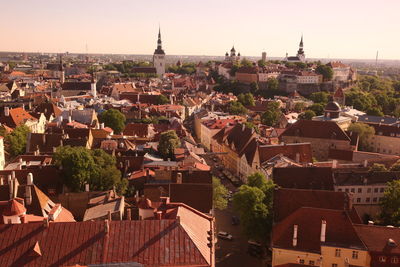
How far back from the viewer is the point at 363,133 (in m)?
68.2

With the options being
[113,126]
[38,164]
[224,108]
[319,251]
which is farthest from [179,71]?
[319,251]

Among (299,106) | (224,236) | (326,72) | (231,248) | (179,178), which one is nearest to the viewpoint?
(231,248)

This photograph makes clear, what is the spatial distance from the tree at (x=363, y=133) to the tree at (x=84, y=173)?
45415mm

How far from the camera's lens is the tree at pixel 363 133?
2680 inches

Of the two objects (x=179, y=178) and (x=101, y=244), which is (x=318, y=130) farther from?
(x=101, y=244)

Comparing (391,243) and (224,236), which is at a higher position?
(391,243)

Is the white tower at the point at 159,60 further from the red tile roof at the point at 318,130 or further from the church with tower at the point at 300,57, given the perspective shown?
the red tile roof at the point at 318,130

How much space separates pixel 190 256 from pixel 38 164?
23.1m

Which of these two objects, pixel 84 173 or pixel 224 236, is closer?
pixel 224 236

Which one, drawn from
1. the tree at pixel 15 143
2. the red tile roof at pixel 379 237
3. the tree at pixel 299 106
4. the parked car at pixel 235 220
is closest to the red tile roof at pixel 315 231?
the red tile roof at pixel 379 237

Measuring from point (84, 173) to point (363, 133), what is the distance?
4884 centimetres

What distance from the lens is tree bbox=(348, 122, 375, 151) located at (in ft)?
223

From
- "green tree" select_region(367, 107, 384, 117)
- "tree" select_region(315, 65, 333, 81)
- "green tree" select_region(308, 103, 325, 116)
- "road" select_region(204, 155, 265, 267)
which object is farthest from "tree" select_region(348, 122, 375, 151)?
"tree" select_region(315, 65, 333, 81)

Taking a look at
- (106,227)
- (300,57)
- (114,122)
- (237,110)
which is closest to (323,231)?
(106,227)
